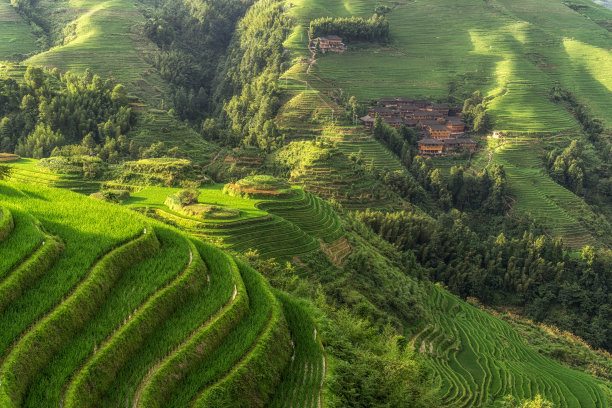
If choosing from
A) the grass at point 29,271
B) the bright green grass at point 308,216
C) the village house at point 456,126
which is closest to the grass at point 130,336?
the grass at point 29,271

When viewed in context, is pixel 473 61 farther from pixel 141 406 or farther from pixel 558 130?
pixel 141 406

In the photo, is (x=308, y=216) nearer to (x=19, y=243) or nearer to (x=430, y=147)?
(x=19, y=243)

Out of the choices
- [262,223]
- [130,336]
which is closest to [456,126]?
[262,223]

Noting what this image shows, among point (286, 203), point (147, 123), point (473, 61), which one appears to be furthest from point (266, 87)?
point (473, 61)

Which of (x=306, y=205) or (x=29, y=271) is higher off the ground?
(x=29, y=271)

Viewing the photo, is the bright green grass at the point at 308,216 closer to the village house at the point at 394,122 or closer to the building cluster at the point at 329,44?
the village house at the point at 394,122
